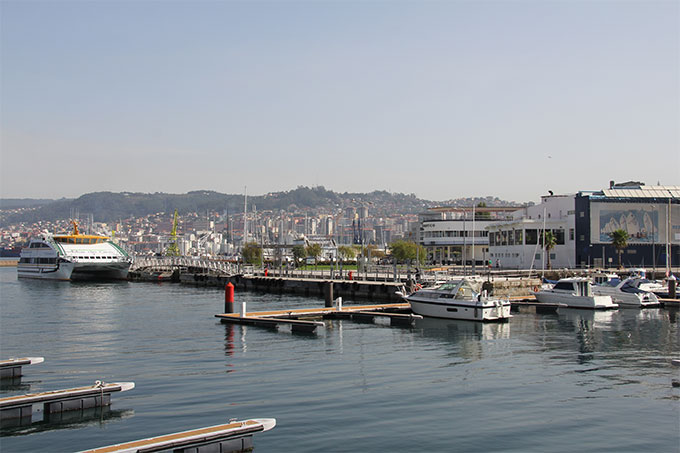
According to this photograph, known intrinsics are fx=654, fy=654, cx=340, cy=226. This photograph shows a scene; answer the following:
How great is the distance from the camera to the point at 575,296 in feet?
153

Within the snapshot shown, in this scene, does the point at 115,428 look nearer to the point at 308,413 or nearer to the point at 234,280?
the point at 308,413

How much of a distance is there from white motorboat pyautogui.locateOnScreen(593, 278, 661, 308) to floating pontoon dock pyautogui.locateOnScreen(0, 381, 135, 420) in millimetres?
40574

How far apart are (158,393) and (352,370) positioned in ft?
22.9

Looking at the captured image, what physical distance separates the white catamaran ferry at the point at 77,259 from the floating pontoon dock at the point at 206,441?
268 feet

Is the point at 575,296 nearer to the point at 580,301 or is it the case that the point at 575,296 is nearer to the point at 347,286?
the point at 580,301

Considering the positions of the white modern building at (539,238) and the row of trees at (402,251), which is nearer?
the row of trees at (402,251)

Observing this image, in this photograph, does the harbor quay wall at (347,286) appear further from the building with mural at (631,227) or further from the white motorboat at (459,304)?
the building with mural at (631,227)

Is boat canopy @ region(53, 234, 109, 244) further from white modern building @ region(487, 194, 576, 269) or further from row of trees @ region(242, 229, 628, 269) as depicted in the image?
white modern building @ region(487, 194, 576, 269)

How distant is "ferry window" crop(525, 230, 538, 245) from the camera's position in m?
82.5

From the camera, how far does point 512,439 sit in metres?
15.2

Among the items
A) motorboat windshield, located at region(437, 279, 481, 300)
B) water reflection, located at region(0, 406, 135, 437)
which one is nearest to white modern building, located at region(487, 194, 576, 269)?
motorboat windshield, located at region(437, 279, 481, 300)

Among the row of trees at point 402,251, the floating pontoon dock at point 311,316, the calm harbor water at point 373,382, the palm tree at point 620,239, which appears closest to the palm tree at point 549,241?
the row of trees at point 402,251

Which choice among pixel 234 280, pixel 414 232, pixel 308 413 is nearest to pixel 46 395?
pixel 308 413

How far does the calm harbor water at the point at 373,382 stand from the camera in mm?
15391
